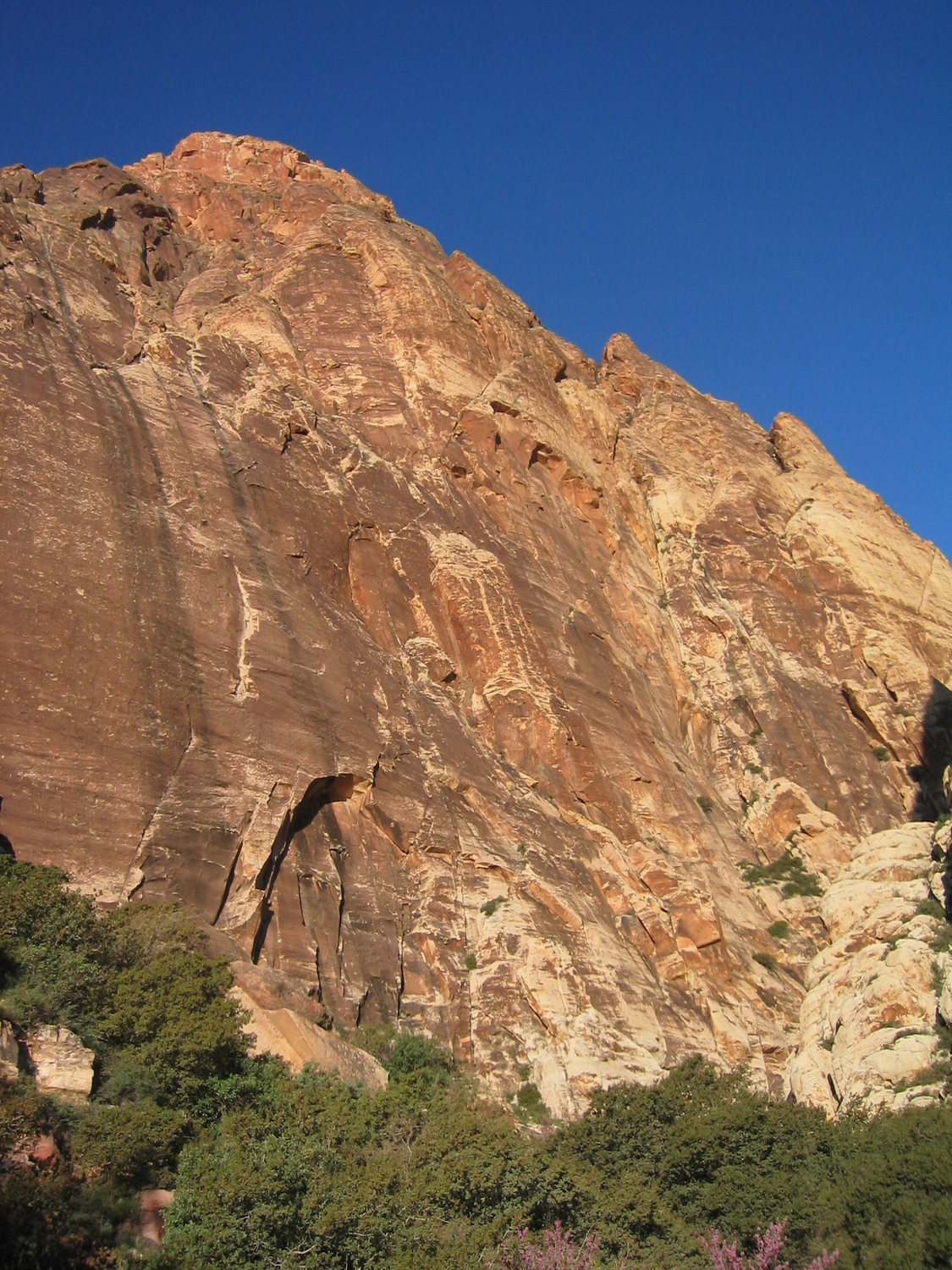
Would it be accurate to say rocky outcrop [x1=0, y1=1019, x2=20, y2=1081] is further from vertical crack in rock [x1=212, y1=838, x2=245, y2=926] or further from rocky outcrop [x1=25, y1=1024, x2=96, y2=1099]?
vertical crack in rock [x1=212, y1=838, x2=245, y2=926]

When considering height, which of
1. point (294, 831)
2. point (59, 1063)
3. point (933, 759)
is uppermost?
point (933, 759)

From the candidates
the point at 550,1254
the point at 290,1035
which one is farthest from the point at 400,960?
the point at 550,1254

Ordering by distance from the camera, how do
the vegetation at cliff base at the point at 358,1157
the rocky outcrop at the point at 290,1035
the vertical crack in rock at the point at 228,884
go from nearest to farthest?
1. the vegetation at cliff base at the point at 358,1157
2. the rocky outcrop at the point at 290,1035
3. the vertical crack in rock at the point at 228,884

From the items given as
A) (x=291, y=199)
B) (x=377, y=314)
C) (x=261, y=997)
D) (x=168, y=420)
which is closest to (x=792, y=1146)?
(x=261, y=997)

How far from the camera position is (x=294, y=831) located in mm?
23500

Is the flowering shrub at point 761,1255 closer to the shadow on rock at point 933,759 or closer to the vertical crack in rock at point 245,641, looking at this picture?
the vertical crack in rock at point 245,641

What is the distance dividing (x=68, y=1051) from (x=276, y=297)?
35626mm

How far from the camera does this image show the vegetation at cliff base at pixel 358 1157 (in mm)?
13547

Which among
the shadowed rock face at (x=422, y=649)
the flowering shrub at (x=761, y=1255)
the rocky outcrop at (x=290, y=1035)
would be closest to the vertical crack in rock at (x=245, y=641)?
the shadowed rock face at (x=422, y=649)

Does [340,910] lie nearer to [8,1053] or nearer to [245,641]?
[245,641]

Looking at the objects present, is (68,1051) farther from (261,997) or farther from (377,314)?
(377,314)

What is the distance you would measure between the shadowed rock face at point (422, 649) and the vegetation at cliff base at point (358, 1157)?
70.8 inches

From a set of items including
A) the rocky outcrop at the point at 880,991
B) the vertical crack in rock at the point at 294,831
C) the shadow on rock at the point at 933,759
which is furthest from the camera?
the shadow on rock at the point at 933,759

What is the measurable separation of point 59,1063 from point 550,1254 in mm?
7641
